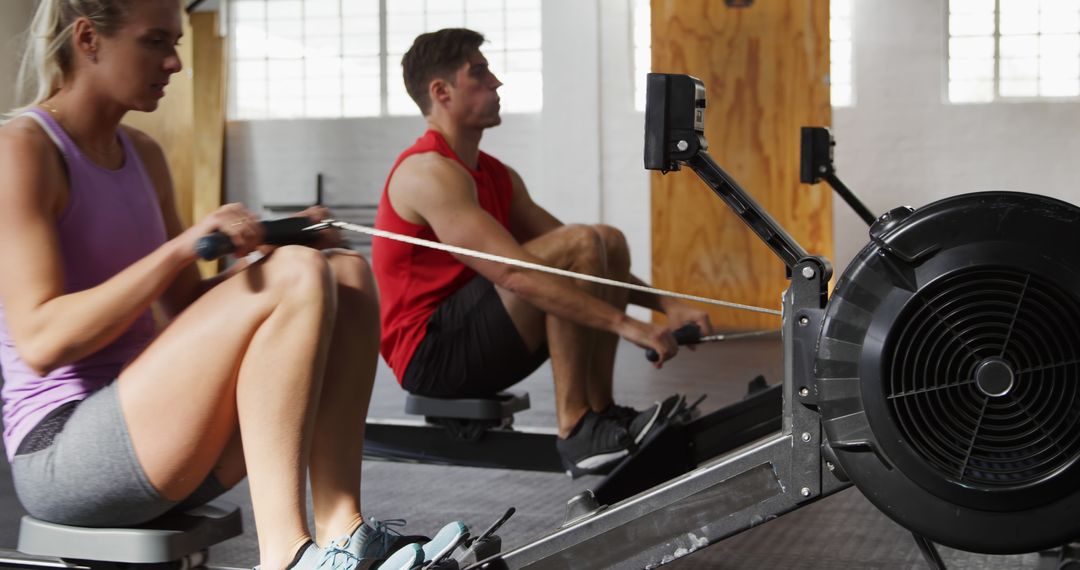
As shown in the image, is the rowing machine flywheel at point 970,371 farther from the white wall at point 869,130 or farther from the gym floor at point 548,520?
the white wall at point 869,130

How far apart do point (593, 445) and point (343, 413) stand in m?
0.92

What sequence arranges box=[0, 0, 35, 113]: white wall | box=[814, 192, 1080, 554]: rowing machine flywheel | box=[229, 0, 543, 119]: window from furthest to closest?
1. box=[229, 0, 543, 119]: window
2. box=[0, 0, 35, 113]: white wall
3. box=[814, 192, 1080, 554]: rowing machine flywheel

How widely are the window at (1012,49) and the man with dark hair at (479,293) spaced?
529 cm

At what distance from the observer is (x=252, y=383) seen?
1.34 metres

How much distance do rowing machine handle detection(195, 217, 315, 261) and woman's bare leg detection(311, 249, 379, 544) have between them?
0.08m

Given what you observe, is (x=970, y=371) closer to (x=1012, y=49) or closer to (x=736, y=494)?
(x=736, y=494)

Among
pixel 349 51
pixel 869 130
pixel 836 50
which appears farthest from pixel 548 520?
pixel 349 51

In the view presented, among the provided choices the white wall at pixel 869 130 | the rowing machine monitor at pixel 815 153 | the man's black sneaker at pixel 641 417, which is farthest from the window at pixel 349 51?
the man's black sneaker at pixel 641 417

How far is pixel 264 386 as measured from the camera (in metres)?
1.34

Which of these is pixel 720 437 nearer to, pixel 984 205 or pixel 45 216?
pixel 984 205

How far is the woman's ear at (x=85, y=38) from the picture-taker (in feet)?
4.60

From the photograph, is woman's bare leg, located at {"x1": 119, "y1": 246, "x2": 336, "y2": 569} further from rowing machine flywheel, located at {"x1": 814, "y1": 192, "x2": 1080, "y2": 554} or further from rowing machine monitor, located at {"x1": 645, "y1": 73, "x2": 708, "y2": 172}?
rowing machine flywheel, located at {"x1": 814, "y1": 192, "x2": 1080, "y2": 554}

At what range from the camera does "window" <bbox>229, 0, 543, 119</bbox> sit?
314 inches

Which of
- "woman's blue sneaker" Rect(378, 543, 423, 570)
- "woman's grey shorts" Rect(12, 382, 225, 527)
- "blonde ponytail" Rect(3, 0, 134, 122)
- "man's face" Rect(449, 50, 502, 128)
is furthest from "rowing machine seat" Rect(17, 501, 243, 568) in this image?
"man's face" Rect(449, 50, 502, 128)
